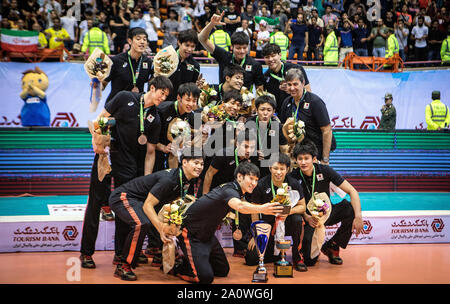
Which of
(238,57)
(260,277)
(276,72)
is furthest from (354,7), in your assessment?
(260,277)

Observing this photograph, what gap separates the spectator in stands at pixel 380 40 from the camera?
14695mm

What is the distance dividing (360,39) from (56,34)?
864 cm

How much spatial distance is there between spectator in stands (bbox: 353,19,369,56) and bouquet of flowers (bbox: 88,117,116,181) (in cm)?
1104

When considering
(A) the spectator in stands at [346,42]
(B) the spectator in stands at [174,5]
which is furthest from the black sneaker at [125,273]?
(A) the spectator in stands at [346,42]

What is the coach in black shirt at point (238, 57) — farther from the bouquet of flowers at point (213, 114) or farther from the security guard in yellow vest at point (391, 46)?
the security guard in yellow vest at point (391, 46)

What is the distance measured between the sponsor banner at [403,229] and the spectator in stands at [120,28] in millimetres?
9115

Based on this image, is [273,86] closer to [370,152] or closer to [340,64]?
[370,152]

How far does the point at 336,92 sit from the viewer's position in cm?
1307

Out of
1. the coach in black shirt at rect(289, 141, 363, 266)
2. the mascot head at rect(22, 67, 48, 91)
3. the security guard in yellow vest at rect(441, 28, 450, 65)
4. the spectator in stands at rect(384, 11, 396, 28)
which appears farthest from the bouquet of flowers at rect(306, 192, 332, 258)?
the spectator in stands at rect(384, 11, 396, 28)

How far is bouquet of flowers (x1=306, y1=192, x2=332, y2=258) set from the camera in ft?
17.8

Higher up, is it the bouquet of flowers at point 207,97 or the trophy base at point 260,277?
the bouquet of flowers at point 207,97

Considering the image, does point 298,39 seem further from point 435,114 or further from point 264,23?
point 435,114

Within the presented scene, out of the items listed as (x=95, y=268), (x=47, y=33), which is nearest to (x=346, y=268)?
(x=95, y=268)

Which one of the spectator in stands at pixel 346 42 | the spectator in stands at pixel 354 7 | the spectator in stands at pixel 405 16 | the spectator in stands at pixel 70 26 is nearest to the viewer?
the spectator in stands at pixel 70 26
